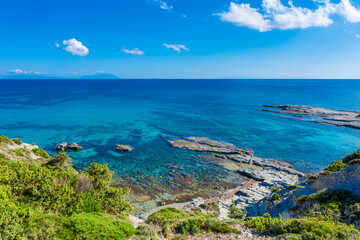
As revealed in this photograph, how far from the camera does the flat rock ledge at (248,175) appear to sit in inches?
955

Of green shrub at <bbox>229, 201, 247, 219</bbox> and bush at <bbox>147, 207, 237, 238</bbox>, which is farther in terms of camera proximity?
green shrub at <bbox>229, 201, 247, 219</bbox>

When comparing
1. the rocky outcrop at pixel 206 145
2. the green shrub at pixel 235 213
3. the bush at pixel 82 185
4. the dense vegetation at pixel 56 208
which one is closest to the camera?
the dense vegetation at pixel 56 208

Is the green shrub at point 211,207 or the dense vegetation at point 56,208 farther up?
the dense vegetation at point 56,208

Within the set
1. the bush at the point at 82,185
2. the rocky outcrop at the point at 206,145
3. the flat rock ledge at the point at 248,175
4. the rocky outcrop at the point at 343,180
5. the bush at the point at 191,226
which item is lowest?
the flat rock ledge at the point at 248,175

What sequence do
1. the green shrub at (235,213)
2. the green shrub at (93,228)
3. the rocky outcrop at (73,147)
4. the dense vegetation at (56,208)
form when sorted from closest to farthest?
the dense vegetation at (56,208), the green shrub at (93,228), the green shrub at (235,213), the rocky outcrop at (73,147)

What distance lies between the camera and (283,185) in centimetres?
2920

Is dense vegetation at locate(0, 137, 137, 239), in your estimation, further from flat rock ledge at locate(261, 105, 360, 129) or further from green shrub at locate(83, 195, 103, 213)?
flat rock ledge at locate(261, 105, 360, 129)

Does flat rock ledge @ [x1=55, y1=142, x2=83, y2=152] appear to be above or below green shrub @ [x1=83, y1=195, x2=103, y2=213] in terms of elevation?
below

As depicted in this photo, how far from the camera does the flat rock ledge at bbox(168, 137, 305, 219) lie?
24250 mm

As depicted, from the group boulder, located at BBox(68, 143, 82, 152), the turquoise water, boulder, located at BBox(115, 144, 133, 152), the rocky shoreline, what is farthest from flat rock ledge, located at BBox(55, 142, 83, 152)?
the rocky shoreline

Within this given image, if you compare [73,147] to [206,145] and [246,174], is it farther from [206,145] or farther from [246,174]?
[246,174]

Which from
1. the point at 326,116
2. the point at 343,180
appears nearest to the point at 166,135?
the point at 343,180

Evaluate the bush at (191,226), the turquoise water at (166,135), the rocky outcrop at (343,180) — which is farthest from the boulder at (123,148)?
the rocky outcrop at (343,180)

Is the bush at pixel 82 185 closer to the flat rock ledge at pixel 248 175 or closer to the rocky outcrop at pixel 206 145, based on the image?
the flat rock ledge at pixel 248 175
